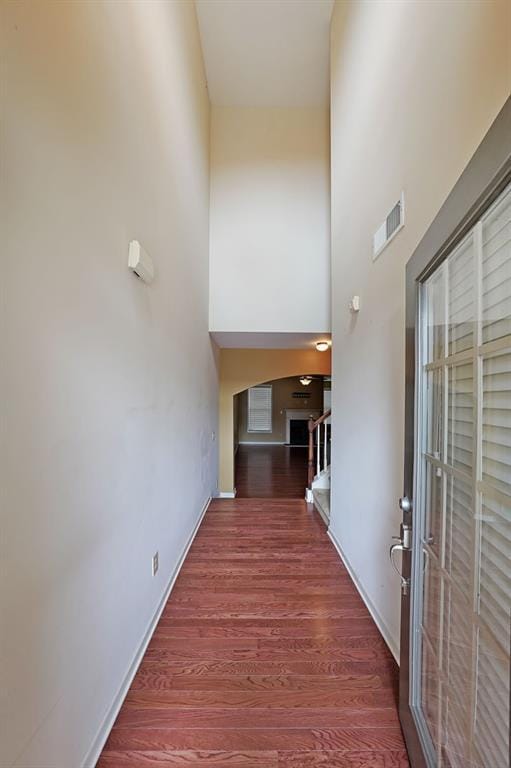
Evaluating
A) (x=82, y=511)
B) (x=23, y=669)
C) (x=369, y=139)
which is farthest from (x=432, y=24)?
(x=23, y=669)

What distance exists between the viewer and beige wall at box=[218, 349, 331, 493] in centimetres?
612

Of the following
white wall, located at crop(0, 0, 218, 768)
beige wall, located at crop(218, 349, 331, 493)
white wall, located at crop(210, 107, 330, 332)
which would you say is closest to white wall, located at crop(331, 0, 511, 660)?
white wall, located at crop(210, 107, 330, 332)

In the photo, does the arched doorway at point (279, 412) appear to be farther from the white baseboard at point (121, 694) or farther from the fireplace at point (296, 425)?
the white baseboard at point (121, 694)

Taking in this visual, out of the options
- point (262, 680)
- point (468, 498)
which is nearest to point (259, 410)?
point (262, 680)

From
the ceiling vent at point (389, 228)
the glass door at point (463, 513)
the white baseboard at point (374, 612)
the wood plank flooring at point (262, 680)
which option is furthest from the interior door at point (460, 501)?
the ceiling vent at point (389, 228)

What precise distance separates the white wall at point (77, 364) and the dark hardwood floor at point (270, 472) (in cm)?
512

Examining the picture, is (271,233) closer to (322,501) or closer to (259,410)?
(322,501)

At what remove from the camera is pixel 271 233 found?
175 inches

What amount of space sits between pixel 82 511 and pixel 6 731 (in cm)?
52

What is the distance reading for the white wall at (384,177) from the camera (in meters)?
1.21

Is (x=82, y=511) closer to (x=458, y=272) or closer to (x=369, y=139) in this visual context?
(x=458, y=272)

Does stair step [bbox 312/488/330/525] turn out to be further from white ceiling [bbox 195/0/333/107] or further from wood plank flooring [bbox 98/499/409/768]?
white ceiling [bbox 195/0/333/107]

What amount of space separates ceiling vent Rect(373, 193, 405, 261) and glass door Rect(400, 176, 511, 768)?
2.25 feet

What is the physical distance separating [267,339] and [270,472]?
4841 mm
